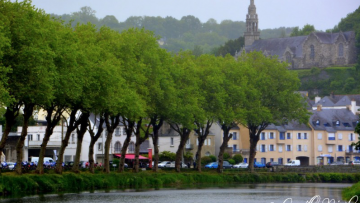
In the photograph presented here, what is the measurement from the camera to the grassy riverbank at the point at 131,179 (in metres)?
75.1

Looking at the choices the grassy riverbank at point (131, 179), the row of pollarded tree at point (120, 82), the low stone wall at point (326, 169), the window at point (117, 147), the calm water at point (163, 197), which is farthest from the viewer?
the window at point (117, 147)

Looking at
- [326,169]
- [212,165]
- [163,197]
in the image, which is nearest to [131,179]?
[163,197]

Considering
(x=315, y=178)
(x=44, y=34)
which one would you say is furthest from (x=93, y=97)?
(x=315, y=178)

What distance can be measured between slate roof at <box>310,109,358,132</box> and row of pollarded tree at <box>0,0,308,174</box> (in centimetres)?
4639

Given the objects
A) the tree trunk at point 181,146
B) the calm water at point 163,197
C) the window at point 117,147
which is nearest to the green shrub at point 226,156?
the window at point 117,147

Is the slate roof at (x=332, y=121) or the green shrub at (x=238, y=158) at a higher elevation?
the slate roof at (x=332, y=121)

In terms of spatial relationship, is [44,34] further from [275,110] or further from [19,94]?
[275,110]

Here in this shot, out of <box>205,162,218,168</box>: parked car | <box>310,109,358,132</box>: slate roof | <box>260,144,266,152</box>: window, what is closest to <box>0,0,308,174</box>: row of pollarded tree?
<box>205,162,218,168</box>: parked car

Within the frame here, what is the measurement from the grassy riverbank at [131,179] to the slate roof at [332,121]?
143 ft

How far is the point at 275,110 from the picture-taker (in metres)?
127

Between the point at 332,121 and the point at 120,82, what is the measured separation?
97.8 metres

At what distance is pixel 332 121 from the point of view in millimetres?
176500

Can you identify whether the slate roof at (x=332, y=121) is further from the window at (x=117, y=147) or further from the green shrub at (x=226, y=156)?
the window at (x=117, y=147)

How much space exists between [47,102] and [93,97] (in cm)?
1028
